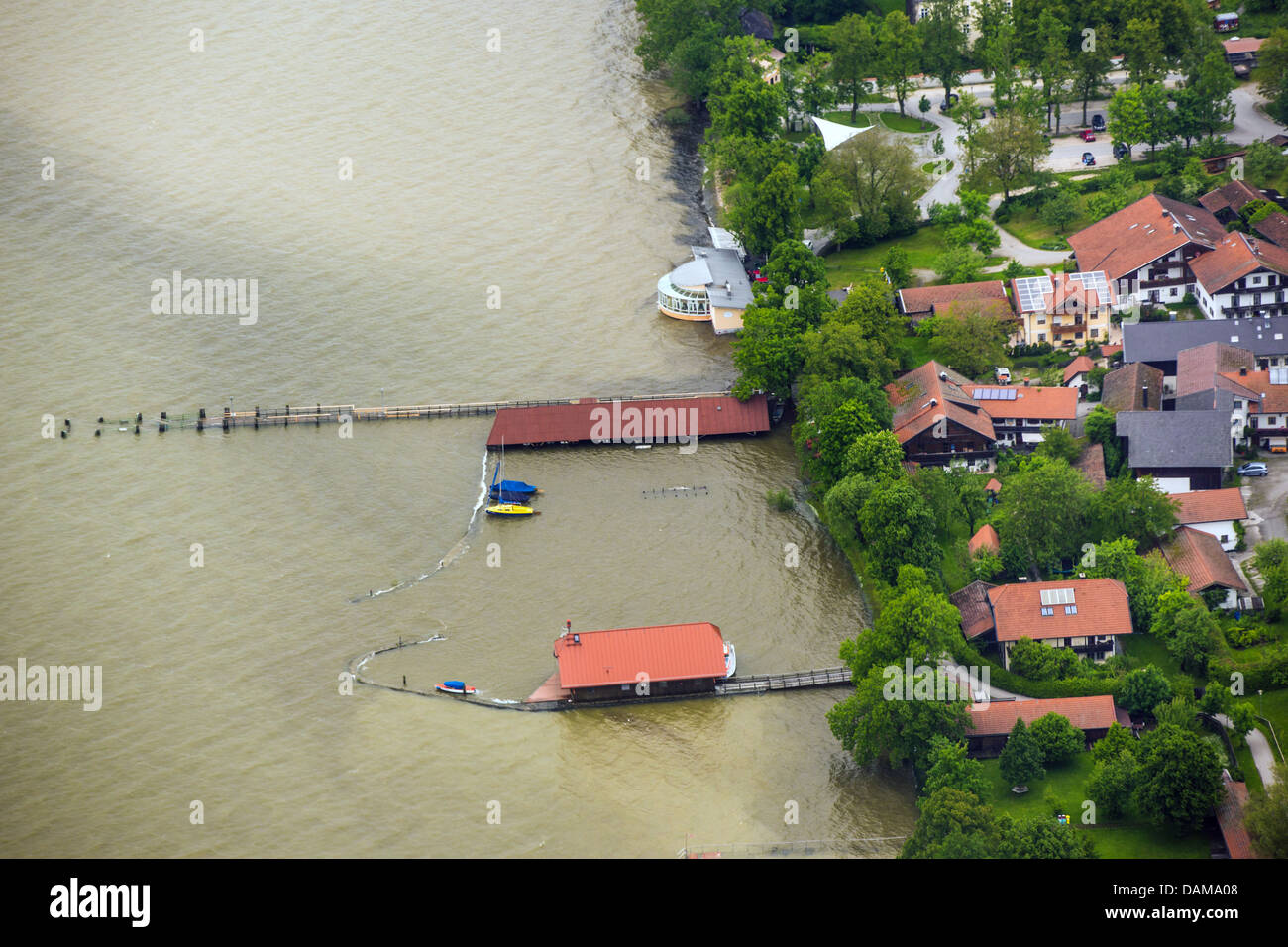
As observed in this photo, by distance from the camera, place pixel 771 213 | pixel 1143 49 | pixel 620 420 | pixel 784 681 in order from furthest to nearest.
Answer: pixel 1143 49, pixel 771 213, pixel 620 420, pixel 784 681

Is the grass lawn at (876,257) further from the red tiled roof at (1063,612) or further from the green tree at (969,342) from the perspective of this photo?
the red tiled roof at (1063,612)

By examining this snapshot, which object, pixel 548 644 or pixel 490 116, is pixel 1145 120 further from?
pixel 548 644

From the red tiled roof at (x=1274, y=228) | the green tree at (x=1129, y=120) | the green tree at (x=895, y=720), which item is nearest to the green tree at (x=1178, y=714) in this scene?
the green tree at (x=895, y=720)

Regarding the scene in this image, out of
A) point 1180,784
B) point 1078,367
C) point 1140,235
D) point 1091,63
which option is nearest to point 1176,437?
point 1078,367

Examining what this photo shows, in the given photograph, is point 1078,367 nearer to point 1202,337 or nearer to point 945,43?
point 1202,337

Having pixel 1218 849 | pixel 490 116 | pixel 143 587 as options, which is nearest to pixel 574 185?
pixel 490 116
